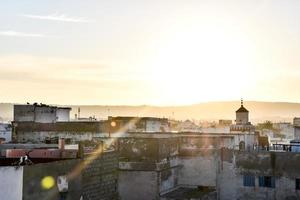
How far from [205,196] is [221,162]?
11.5ft

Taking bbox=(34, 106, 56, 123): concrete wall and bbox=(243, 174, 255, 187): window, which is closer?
bbox=(243, 174, 255, 187): window

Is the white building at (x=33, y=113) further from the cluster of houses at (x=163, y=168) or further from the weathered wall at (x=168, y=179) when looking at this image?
the weathered wall at (x=168, y=179)

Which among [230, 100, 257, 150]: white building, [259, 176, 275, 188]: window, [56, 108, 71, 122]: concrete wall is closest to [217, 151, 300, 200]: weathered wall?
[259, 176, 275, 188]: window

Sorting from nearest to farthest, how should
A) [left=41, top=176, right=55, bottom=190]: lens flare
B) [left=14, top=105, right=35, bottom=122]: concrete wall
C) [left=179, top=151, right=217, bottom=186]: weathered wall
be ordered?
[left=41, top=176, right=55, bottom=190]: lens flare < [left=179, top=151, right=217, bottom=186]: weathered wall < [left=14, top=105, right=35, bottom=122]: concrete wall

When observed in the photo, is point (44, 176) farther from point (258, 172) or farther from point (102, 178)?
point (258, 172)

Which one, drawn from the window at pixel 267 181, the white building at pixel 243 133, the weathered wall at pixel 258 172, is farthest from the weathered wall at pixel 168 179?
the white building at pixel 243 133

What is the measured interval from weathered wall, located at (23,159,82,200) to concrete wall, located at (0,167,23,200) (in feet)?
0.75

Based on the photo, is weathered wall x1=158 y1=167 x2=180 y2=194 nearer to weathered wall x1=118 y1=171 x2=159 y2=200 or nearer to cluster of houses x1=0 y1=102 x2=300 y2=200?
cluster of houses x1=0 y1=102 x2=300 y2=200

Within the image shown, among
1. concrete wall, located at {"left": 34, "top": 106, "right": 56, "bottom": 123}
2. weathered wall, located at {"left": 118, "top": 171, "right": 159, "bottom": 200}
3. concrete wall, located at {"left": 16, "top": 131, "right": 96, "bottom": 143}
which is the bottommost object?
weathered wall, located at {"left": 118, "top": 171, "right": 159, "bottom": 200}

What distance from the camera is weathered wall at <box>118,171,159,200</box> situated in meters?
30.7

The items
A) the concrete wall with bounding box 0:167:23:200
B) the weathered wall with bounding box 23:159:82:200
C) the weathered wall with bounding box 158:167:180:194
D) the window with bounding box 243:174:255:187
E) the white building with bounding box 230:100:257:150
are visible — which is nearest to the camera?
the concrete wall with bounding box 0:167:23:200

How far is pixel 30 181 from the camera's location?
20703 millimetres

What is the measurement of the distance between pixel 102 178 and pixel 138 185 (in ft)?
11.2

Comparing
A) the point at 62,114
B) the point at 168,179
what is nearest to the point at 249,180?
the point at 168,179
